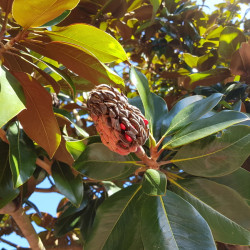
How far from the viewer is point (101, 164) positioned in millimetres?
935

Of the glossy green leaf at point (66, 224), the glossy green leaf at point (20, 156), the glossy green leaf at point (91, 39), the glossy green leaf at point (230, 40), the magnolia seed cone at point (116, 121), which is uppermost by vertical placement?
the glossy green leaf at point (91, 39)

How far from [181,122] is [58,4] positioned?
1.54 feet

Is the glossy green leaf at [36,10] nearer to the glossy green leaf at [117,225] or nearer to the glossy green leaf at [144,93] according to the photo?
the glossy green leaf at [144,93]

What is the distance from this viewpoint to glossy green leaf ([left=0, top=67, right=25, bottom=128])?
2.16 feet

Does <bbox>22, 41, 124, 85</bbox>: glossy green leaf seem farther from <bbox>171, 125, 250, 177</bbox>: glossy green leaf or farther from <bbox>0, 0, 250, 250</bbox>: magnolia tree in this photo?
<bbox>171, 125, 250, 177</bbox>: glossy green leaf

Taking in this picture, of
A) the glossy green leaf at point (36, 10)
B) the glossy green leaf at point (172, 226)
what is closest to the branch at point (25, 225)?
the glossy green leaf at point (172, 226)

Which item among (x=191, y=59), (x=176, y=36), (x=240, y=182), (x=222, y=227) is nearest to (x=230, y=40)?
(x=191, y=59)

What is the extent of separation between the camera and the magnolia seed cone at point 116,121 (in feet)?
2.50

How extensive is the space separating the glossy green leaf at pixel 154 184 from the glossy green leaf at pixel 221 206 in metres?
0.17

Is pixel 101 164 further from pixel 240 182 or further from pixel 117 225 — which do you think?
pixel 240 182

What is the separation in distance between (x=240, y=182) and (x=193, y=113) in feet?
0.80

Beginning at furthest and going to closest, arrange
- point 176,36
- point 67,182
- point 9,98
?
point 176,36 → point 67,182 → point 9,98

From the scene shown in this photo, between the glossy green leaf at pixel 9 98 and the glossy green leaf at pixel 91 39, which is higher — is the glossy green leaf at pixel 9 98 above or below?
below

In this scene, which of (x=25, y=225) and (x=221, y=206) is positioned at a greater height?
(x=221, y=206)
